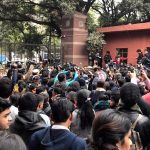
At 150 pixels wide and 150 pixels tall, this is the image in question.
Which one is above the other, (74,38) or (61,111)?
(74,38)

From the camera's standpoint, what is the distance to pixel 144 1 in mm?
21734

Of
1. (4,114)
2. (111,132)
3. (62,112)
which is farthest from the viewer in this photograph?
(62,112)

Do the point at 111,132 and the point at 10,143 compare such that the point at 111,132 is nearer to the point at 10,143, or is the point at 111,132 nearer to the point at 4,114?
the point at 10,143

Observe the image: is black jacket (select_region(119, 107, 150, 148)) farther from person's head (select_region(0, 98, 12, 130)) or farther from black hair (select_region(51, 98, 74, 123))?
person's head (select_region(0, 98, 12, 130))

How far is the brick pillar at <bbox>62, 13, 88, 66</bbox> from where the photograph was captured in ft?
66.0

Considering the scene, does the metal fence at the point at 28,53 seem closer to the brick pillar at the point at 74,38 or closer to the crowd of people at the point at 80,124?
the brick pillar at the point at 74,38

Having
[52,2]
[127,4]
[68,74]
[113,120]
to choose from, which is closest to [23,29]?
[52,2]

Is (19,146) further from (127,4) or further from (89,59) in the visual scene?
(127,4)

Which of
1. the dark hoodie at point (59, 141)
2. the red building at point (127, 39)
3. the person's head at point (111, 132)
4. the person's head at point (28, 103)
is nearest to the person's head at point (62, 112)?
the dark hoodie at point (59, 141)

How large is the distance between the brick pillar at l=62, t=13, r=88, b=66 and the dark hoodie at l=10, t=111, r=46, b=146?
52.4 ft

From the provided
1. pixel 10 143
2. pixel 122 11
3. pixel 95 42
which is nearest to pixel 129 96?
pixel 10 143

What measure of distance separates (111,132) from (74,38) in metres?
18.1

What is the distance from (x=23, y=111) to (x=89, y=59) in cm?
1718

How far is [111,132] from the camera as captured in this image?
7.12ft
